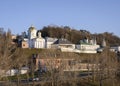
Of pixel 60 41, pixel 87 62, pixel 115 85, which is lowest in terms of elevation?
pixel 115 85

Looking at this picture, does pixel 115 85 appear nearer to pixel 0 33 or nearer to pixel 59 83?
pixel 59 83

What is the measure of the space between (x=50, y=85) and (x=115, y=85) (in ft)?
46.5

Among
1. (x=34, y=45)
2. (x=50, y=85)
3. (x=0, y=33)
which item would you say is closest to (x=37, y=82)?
(x=50, y=85)

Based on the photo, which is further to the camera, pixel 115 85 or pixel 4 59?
pixel 115 85

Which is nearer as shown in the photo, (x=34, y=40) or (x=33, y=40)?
(x=34, y=40)

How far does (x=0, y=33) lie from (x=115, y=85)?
93.3 feet

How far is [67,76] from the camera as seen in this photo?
48.5 m

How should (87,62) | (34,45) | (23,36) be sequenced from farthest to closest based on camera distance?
(23,36), (34,45), (87,62)

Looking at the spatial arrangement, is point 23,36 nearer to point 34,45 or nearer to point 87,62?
point 34,45

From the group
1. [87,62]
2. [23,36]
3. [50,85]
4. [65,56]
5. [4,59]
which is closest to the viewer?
[4,59]

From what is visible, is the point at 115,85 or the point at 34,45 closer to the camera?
the point at 115,85

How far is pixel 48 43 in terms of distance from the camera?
10069cm

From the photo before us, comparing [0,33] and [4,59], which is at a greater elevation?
[0,33]

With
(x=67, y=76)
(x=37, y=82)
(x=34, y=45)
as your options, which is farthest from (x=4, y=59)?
(x=34, y=45)
